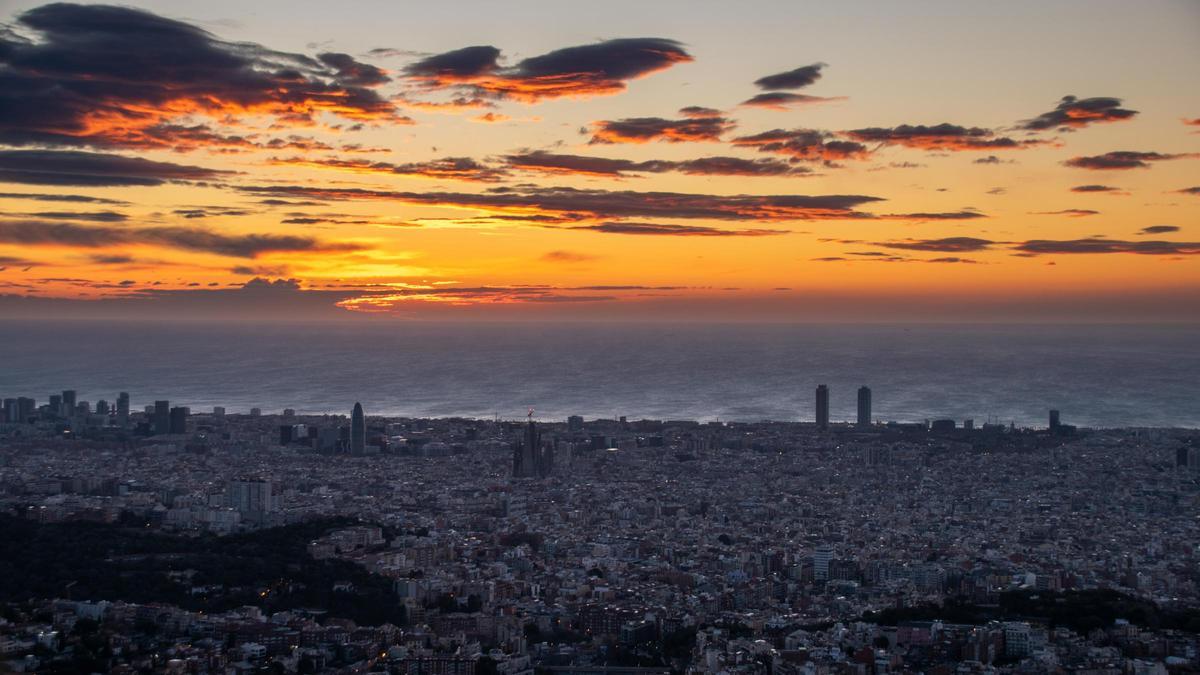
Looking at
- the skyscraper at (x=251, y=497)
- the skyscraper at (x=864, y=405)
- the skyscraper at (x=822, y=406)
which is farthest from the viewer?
the skyscraper at (x=864, y=405)

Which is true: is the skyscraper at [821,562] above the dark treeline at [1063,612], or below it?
below

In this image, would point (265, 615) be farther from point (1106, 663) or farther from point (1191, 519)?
point (1191, 519)

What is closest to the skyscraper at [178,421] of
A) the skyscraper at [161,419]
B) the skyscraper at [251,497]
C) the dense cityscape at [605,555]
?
the skyscraper at [161,419]

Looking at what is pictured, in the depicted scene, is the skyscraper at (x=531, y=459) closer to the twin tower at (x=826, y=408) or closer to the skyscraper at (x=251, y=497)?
the skyscraper at (x=251, y=497)

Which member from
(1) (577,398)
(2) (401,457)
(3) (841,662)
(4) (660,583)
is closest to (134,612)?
(4) (660,583)

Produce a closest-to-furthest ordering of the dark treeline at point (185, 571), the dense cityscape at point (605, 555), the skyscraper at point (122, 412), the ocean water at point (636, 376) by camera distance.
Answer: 1. the dense cityscape at point (605, 555)
2. the dark treeline at point (185, 571)
3. the skyscraper at point (122, 412)
4. the ocean water at point (636, 376)

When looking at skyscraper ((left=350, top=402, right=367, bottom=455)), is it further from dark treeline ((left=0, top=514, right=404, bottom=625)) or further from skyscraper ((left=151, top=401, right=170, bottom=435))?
dark treeline ((left=0, top=514, right=404, bottom=625))

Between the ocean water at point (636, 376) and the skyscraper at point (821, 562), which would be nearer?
the skyscraper at point (821, 562)
